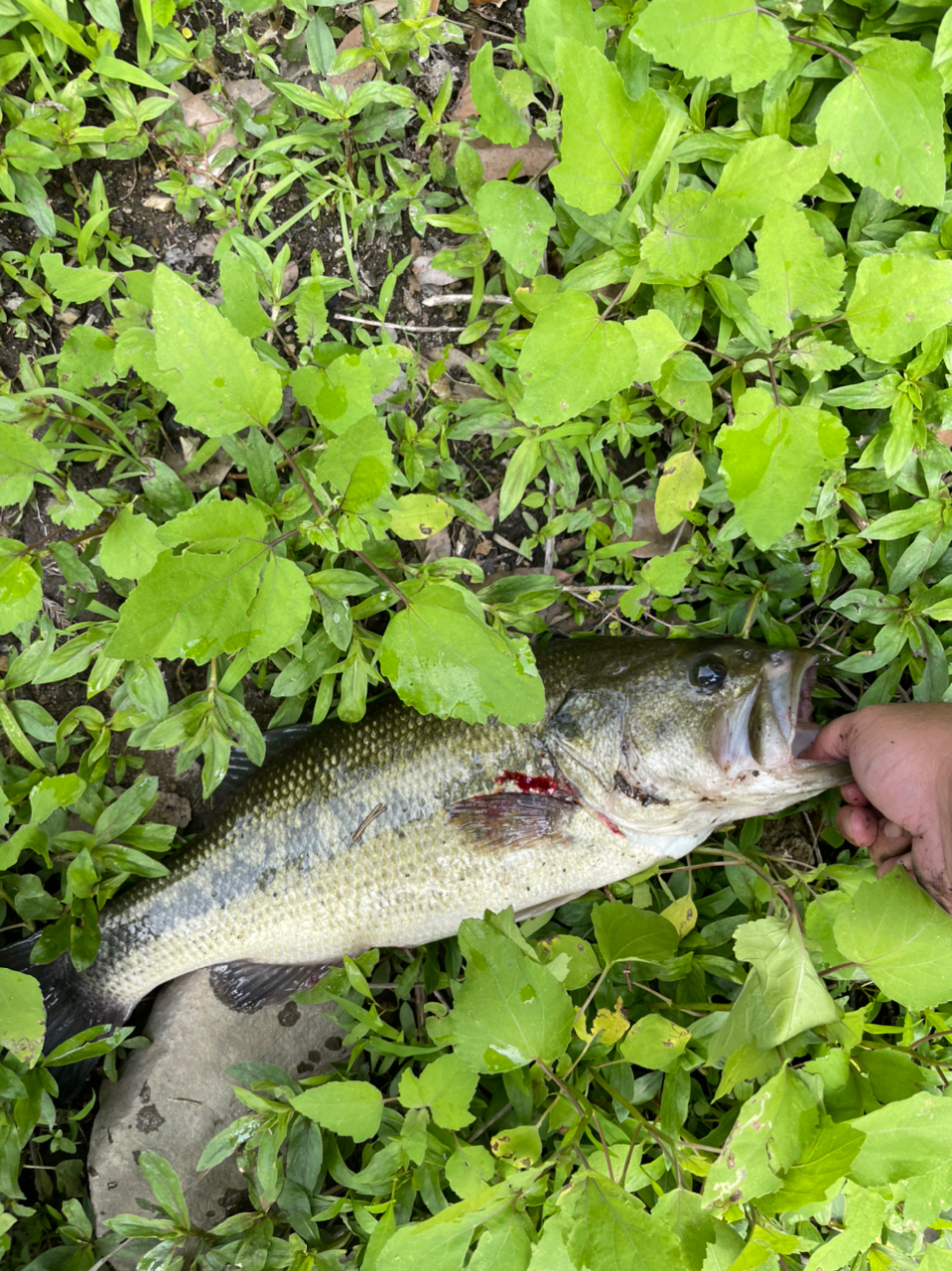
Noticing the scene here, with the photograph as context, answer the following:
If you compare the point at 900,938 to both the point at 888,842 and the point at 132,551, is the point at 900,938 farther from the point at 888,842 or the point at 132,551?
the point at 132,551

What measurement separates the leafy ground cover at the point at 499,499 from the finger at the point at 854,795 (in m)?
0.25

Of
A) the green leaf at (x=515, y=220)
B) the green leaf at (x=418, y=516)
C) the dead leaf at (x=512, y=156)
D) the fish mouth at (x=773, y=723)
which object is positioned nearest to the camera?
the fish mouth at (x=773, y=723)

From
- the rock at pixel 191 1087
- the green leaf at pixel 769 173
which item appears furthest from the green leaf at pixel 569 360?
the rock at pixel 191 1087

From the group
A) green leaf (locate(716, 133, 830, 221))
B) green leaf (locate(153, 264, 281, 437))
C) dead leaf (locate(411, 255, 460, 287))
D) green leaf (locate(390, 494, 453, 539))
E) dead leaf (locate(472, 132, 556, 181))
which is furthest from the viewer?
dead leaf (locate(411, 255, 460, 287))

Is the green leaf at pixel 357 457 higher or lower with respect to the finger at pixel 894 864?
higher

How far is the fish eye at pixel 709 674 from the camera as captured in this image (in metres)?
2.84

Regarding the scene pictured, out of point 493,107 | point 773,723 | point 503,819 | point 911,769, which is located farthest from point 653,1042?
point 493,107

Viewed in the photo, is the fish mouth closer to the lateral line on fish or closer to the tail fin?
the lateral line on fish

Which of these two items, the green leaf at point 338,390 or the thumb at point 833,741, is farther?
the thumb at point 833,741

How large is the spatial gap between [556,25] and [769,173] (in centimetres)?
86

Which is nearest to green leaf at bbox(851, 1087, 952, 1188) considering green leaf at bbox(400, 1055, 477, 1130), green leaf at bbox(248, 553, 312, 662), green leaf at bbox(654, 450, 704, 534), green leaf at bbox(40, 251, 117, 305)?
green leaf at bbox(400, 1055, 477, 1130)

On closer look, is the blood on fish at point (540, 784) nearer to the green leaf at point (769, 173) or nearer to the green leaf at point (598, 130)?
the green leaf at point (598, 130)

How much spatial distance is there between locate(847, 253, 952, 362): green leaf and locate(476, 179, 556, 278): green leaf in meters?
1.07

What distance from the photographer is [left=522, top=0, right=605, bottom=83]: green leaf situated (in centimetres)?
266
